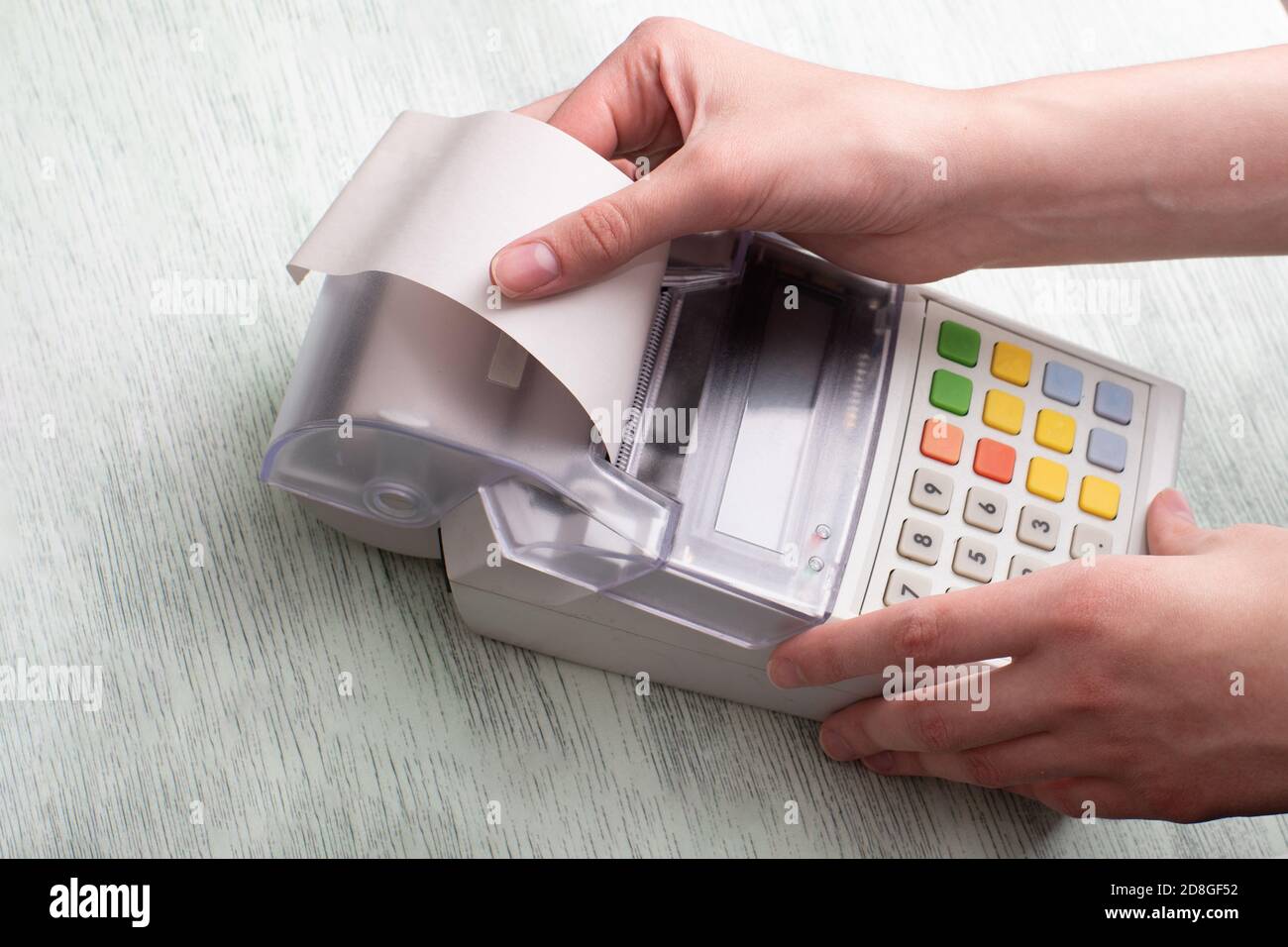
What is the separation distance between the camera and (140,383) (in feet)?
1.84

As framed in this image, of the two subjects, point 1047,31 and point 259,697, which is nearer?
point 259,697

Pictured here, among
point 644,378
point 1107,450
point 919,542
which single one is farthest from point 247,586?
point 1107,450

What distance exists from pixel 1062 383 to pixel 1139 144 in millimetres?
122

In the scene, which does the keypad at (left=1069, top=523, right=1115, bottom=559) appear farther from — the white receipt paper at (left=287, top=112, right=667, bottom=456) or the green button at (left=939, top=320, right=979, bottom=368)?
the white receipt paper at (left=287, top=112, right=667, bottom=456)

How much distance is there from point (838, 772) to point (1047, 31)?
1.73ft

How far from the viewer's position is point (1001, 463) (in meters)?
0.52

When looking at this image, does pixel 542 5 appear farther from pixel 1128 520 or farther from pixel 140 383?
pixel 1128 520

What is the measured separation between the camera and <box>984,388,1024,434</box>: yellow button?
523mm

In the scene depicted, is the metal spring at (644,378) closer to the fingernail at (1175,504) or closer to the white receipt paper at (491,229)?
the white receipt paper at (491,229)

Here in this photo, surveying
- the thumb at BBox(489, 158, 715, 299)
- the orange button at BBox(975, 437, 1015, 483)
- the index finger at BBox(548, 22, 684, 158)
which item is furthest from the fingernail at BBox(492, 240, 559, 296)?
the orange button at BBox(975, 437, 1015, 483)

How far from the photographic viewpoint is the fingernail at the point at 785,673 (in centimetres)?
48

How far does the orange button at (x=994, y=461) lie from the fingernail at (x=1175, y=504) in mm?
81

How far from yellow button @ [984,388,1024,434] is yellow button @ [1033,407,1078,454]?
0.01 meters

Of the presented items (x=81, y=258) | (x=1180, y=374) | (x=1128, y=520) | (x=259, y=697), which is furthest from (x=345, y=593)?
(x=1180, y=374)
